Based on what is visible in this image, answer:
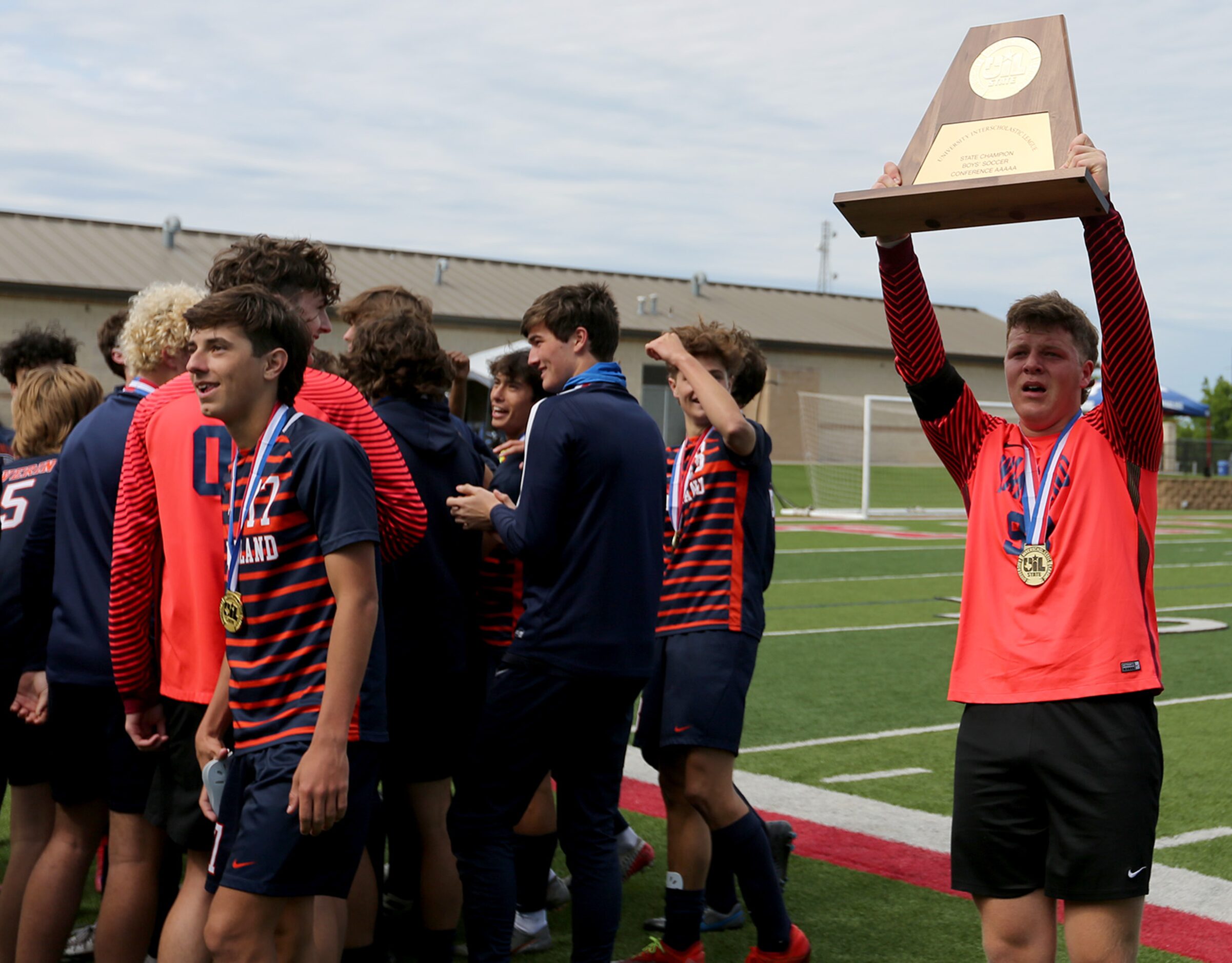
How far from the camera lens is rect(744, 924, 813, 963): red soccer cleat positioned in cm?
414

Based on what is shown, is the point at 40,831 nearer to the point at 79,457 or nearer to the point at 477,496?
the point at 79,457

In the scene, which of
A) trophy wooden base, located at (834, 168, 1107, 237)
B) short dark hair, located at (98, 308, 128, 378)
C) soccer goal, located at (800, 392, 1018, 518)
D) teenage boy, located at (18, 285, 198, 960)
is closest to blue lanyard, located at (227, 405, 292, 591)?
teenage boy, located at (18, 285, 198, 960)

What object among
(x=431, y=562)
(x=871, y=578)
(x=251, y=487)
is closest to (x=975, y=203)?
(x=251, y=487)

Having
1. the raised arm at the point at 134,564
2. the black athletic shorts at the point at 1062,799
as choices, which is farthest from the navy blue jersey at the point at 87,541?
the black athletic shorts at the point at 1062,799

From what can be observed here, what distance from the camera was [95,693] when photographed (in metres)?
3.69

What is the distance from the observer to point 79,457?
12.0 ft

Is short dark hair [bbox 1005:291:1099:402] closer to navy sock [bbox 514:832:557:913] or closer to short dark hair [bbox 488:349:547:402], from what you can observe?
short dark hair [bbox 488:349:547:402]

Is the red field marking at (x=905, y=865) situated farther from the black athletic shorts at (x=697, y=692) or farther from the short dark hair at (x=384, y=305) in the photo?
the short dark hair at (x=384, y=305)

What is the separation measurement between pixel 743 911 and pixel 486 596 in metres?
1.51

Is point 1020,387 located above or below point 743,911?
above

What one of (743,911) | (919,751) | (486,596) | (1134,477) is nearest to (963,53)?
(1134,477)

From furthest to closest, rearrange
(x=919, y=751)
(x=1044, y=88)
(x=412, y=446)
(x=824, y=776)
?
1. (x=919, y=751)
2. (x=824, y=776)
3. (x=412, y=446)
4. (x=1044, y=88)

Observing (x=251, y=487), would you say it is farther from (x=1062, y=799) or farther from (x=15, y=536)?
(x=1062, y=799)

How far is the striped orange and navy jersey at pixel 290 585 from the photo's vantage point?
9.24 ft
